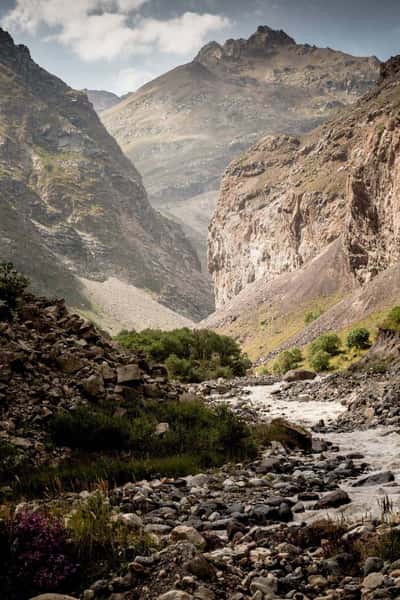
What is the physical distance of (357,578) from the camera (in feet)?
18.7

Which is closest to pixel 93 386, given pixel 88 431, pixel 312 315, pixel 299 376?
pixel 88 431

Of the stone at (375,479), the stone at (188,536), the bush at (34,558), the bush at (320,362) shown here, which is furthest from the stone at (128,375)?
the bush at (320,362)

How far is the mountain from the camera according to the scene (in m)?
98.1

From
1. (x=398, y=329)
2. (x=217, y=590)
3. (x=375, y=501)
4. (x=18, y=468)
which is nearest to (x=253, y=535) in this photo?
(x=217, y=590)

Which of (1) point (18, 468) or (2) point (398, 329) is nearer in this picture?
(1) point (18, 468)

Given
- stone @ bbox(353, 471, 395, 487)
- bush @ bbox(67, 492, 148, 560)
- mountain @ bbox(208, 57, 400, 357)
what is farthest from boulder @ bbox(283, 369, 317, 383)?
bush @ bbox(67, 492, 148, 560)

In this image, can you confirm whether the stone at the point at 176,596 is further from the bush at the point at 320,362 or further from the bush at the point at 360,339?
the bush at the point at 360,339

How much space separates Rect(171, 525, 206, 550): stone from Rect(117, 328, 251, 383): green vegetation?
5567cm

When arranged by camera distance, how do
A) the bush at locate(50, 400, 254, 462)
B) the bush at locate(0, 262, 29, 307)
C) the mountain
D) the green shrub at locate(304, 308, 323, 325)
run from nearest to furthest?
the bush at locate(50, 400, 254, 462) < the bush at locate(0, 262, 29, 307) < the mountain < the green shrub at locate(304, 308, 323, 325)

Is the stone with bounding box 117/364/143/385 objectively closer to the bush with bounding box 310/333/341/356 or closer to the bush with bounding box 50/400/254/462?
the bush with bounding box 50/400/254/462

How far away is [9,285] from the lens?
859 inches

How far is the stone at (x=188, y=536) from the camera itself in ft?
23.2

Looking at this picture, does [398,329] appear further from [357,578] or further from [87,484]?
[357,578]

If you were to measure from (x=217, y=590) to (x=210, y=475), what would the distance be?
6.91 meters
